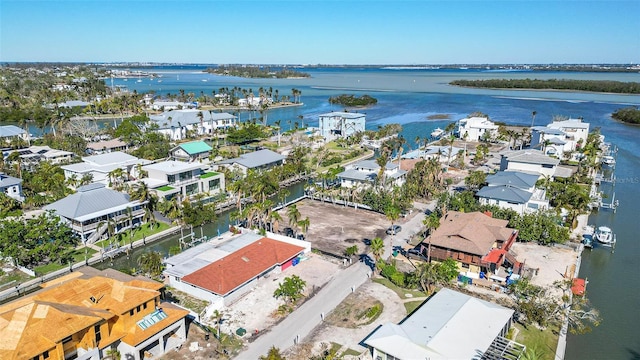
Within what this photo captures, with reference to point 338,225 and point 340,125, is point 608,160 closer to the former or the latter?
point 340,125

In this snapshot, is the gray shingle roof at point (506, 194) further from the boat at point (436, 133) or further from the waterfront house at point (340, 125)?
the boat at point (436, 133)

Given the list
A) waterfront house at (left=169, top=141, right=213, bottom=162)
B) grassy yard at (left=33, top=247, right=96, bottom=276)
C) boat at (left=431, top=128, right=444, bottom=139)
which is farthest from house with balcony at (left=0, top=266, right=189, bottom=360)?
boat at (left=431, top=128, right=444, bottom=139)

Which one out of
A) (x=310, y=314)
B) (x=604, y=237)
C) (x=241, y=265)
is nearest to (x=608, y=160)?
(x=604, y=237)

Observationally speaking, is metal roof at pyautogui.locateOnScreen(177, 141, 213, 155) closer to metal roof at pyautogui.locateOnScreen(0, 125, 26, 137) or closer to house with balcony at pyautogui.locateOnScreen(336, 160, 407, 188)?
house with balcony at pyautogui.locateOnScreen(336, 160, 407, 188)

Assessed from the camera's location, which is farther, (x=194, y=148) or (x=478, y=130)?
(x=478, y=130)

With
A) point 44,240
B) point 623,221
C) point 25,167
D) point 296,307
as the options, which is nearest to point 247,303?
point 296,307

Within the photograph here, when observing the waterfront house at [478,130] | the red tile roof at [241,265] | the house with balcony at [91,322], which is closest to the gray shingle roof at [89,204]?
the house with balcony at [91,322]
